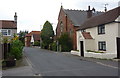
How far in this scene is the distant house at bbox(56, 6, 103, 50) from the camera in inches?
1602

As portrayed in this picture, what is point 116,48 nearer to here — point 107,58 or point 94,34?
point 107,58

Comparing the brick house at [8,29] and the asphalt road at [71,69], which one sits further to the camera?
the brick house at [8,29]

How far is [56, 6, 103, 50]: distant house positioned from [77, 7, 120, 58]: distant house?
9072mm

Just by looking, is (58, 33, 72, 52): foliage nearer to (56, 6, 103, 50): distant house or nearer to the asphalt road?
(56, 6, 103, 50): distant house

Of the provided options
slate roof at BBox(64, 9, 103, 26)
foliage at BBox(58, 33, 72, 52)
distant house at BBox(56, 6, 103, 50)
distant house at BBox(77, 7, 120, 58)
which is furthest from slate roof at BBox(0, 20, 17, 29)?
distant house at BBox(77, 7, 120, 58)

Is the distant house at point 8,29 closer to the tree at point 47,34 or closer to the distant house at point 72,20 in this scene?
the distant house at point 72,20

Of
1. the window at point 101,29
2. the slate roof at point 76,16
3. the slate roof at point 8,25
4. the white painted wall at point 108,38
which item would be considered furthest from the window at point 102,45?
the slate roof at point 8,25

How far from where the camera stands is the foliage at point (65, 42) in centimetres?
4031

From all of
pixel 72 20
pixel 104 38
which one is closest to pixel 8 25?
pixel 72 20

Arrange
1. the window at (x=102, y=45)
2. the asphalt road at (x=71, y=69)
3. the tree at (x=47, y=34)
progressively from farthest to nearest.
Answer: the tree at (x=47, y=34) < the window at (x=102, y=45) < the asphalt road at (x=71, y=69)

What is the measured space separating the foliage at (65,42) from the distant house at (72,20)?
120cm

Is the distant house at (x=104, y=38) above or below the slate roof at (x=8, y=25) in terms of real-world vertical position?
below

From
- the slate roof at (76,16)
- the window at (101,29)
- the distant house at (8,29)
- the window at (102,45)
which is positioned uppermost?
the slate roof at (76,16)

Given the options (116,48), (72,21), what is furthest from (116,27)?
(72,21)
